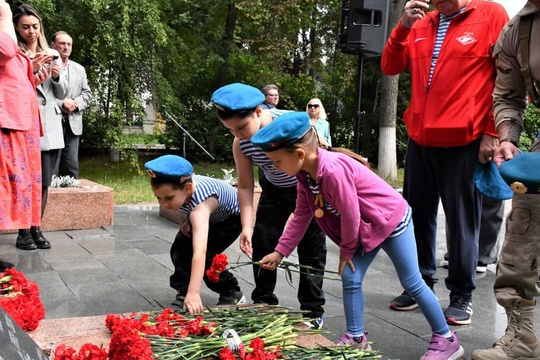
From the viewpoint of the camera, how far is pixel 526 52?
278 centimetres

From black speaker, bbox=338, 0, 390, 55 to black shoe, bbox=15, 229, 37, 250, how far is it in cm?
430

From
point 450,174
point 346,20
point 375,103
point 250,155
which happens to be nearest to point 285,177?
point 250,155

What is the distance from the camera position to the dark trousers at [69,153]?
6.41 metres

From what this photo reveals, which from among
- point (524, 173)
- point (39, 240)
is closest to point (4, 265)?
point (39, 240)

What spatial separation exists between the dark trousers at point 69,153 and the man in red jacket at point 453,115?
160 inches

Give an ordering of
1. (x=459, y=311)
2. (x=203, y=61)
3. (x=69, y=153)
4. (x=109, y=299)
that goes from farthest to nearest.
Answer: (x=203, y=61) < (x=69, y=153) < (x=109, y=299) < (x=459, y=311)

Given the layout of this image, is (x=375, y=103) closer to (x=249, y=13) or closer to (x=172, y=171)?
(x=249, y=13)

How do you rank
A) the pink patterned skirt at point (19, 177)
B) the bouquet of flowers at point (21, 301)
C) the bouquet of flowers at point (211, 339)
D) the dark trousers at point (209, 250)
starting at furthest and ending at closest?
the pink patterned skirt at point (19, 177)
the dark trousers at point (209, 250)
the bouquet of flowers at point (21, 301)
the bouquet of flowers at point (211, 339)

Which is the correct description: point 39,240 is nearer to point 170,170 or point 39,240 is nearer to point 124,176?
point 170,170

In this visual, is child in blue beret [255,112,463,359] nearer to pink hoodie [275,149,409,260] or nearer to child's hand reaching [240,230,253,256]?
pink hoodie [275,149,409,260]

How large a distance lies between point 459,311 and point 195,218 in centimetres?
167

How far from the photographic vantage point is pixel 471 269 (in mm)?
3418

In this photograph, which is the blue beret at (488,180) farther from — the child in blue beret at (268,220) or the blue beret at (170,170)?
the blue beret at (170,170)

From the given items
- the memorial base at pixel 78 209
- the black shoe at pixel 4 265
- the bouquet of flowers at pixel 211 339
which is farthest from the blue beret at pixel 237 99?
the memorial base at pixel 78 209
